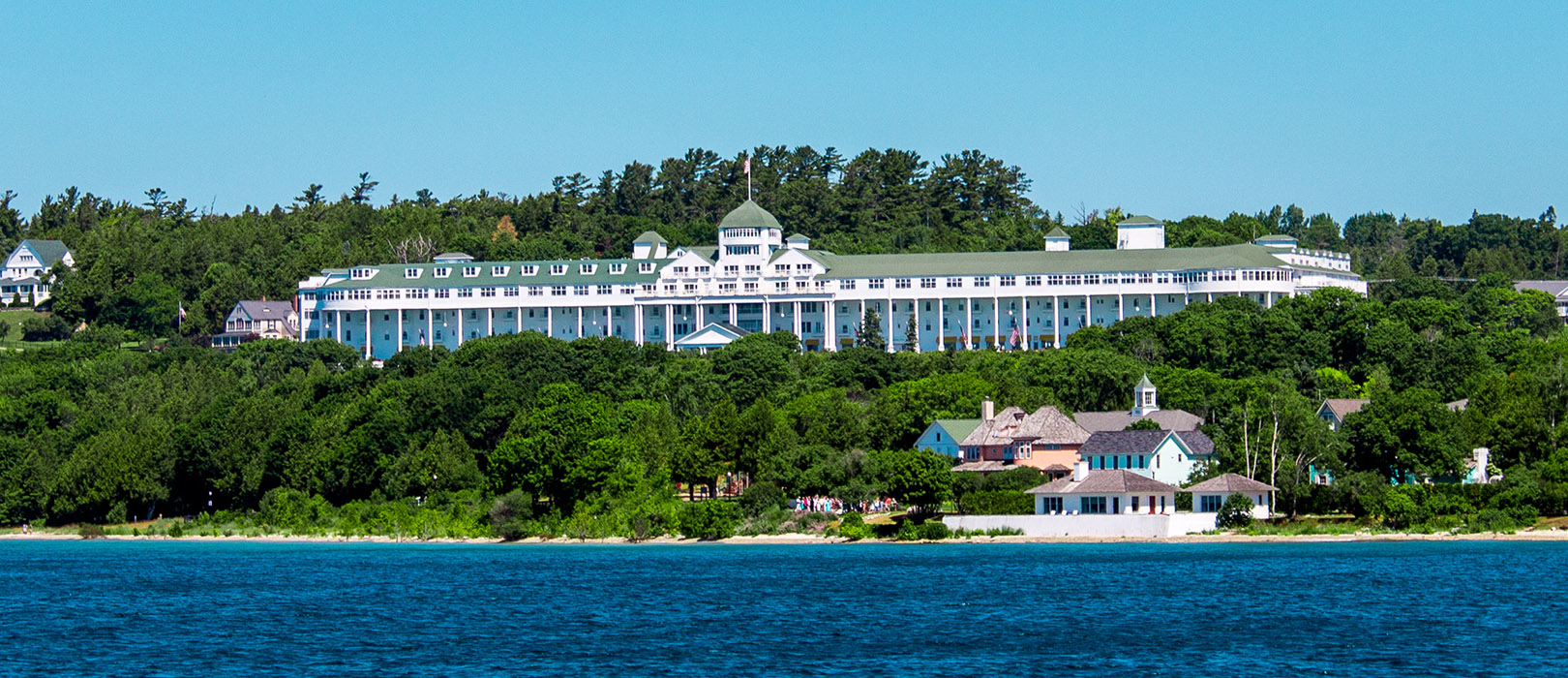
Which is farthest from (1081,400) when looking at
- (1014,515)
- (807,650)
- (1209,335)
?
(807,650)

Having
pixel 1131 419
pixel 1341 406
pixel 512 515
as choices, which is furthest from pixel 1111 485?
pixel 512 515

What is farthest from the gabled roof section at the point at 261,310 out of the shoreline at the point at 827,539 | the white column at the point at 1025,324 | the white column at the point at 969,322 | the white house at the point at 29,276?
the white column at the point at 1025,324

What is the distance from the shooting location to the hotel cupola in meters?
155

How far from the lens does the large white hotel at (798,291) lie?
5694 inches

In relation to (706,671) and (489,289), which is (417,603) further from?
(489,289)

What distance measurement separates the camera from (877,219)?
190m

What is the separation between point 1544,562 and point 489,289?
94.6 meters

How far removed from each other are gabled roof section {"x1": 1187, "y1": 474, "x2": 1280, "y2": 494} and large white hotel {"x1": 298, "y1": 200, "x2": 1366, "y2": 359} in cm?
5200

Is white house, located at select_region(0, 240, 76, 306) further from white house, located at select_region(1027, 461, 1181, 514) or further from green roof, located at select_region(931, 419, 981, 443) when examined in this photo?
white house, located at select_region(1027, 461, 1181, 514)

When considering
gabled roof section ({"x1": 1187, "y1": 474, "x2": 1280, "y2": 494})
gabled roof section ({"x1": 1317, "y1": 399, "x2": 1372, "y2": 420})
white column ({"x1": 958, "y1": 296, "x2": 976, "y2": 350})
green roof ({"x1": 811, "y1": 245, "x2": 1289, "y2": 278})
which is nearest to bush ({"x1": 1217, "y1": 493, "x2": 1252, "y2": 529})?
gabled roof section ({"x1": 1187, "y1": 474, "x2": 1280, "y2": 494})

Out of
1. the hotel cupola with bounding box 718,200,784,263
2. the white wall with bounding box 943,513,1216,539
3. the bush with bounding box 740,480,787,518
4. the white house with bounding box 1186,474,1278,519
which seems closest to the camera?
the white house with bounding box 1186,474,1278,519

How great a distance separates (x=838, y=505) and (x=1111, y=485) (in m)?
13.2

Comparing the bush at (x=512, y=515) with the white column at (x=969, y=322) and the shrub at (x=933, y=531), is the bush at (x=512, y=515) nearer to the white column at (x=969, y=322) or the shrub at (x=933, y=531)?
the shrub at (x=933, y=531)

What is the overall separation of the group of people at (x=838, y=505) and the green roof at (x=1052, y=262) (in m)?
53.3
